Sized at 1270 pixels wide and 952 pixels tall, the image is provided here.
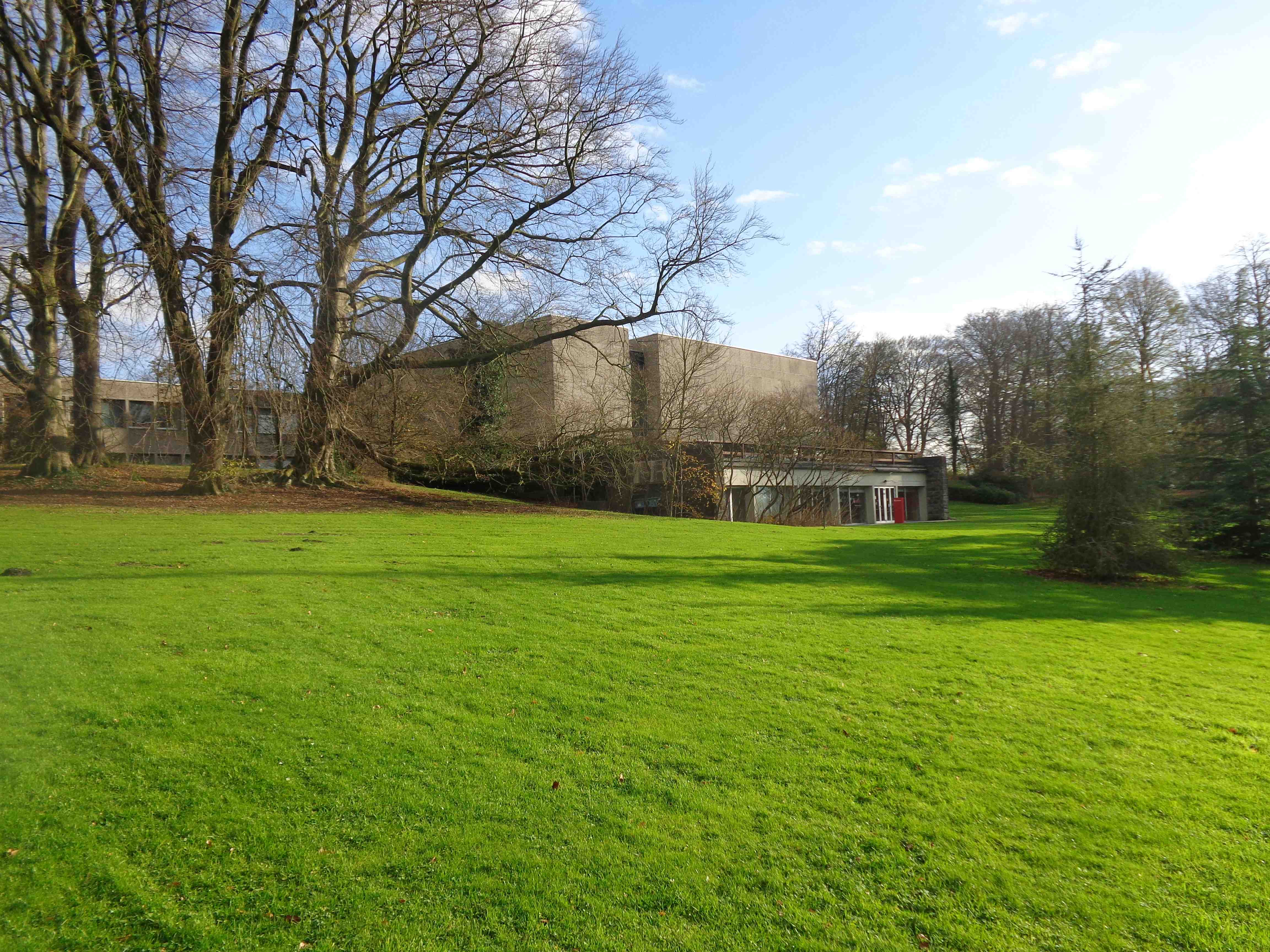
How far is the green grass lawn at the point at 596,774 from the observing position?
3869mm

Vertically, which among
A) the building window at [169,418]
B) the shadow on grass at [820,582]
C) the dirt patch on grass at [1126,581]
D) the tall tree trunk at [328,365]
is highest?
the tall tree trunk at [328,365]

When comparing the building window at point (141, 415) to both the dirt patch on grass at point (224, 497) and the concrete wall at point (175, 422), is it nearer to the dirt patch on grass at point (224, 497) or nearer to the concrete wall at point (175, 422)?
the concrete wall at point (175, 422)

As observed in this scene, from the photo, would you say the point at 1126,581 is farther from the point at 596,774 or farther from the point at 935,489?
the point at 935,489

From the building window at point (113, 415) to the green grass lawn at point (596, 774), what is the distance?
23.4ft

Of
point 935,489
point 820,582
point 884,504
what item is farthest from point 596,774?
point 935,489

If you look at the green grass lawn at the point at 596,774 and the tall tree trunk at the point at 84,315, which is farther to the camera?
the tall tree trunk at the point at 84,315

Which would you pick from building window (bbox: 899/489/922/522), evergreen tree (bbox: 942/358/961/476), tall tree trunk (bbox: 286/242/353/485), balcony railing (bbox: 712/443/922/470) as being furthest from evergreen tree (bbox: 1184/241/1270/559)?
evergreen tree (bbox: 942/358/961/476)

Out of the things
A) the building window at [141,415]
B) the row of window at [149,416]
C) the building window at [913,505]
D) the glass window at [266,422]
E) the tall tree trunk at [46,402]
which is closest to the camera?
the tall tree trunk at [46,402]

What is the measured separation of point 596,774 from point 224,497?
18450 mm

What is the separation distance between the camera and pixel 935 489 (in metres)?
46.8

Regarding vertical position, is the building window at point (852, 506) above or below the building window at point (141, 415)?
below

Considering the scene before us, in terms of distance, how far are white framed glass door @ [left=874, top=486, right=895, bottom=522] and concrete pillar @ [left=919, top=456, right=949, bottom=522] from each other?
319 centimetres

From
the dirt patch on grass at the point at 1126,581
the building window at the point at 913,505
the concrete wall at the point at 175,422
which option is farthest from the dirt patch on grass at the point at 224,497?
the building window at the point at 913,505

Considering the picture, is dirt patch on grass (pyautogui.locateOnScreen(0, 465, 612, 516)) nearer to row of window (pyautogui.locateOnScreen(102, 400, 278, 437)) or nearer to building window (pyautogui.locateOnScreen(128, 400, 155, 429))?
row of window (pyautogui.locateOnScreen(102, 400, 278, 437))
